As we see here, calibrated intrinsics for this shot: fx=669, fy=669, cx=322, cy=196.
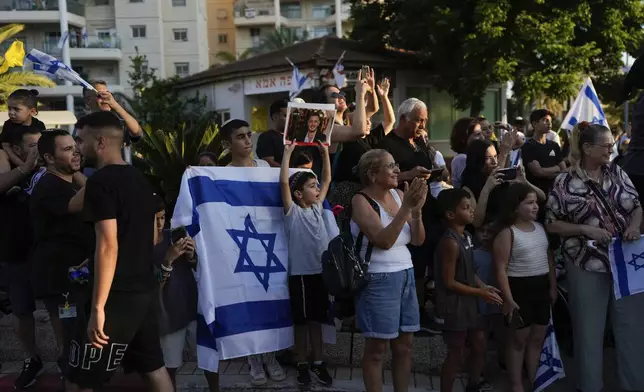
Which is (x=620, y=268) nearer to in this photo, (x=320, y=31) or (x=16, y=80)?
(x=16, y=80)

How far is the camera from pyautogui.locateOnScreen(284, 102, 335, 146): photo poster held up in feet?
15.8

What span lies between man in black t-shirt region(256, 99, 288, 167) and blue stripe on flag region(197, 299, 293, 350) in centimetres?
153

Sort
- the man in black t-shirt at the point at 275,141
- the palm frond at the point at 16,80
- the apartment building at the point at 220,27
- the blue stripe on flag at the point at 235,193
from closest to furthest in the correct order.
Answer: the blue stripe on flag at the point at 235,193 < the man in black t-shirt at the point at 275,141 < the palm frond at the point at 16,80 < the apartment building at the point at 220,27

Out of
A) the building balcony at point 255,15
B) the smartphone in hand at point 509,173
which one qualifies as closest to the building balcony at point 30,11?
the building balcony at point 255,15

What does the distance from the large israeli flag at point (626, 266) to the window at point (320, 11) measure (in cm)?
5158

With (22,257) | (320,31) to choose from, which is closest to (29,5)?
(320,31)

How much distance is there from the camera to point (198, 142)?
10.6 m

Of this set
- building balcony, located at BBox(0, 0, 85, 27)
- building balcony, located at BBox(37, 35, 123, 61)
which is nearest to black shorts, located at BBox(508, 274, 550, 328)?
building balcony, located at BBox(37, 35, 123, 61)

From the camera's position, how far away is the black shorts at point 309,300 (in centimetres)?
514

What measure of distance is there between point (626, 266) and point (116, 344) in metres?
3.55

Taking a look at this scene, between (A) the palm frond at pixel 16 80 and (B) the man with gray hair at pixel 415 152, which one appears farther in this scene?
(A) the palm frond at pixel 16 80

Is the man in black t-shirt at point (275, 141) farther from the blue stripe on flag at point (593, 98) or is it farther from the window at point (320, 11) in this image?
the window at point (320, 11)

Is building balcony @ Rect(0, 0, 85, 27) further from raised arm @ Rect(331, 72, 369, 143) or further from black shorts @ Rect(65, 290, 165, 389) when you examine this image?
black shorts @ Rect(65, 290, 165, 389)

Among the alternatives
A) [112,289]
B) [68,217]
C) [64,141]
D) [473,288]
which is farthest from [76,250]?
[473,288]
